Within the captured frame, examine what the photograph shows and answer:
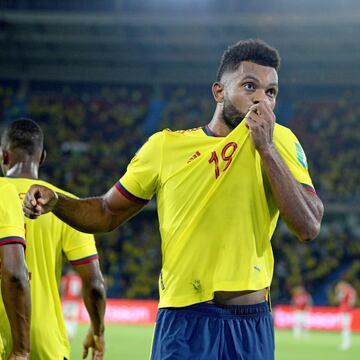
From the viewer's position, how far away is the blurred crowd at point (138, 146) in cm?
3017

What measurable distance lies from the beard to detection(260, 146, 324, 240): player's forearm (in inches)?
11.1

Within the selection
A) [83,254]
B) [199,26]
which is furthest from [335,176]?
[83,254]

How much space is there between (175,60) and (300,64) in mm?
5831

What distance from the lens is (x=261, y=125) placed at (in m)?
3.01

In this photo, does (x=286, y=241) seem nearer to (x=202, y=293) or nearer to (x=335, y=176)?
(x=335, y=176)

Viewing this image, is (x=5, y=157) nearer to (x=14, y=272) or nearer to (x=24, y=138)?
(x=24, y=138)

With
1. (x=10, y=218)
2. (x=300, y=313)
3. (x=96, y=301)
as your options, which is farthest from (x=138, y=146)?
(x=10, y=218)

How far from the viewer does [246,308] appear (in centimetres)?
312

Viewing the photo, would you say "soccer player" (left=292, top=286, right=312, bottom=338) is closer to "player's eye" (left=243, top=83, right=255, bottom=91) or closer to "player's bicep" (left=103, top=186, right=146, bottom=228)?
"player's bicep" (left=103, top=186, right=146, bottom=228)

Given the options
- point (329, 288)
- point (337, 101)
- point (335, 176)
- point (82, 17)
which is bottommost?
point (329, 288)

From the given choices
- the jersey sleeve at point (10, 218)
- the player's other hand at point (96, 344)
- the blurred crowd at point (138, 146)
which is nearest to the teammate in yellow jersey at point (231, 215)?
the jersey sleeve at point (10, 218)

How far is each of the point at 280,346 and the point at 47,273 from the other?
14355 millimetres

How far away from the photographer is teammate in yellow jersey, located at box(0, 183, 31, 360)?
3668 mm

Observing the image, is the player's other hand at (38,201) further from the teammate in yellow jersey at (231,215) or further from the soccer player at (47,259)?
the soccer player at (47,259)
